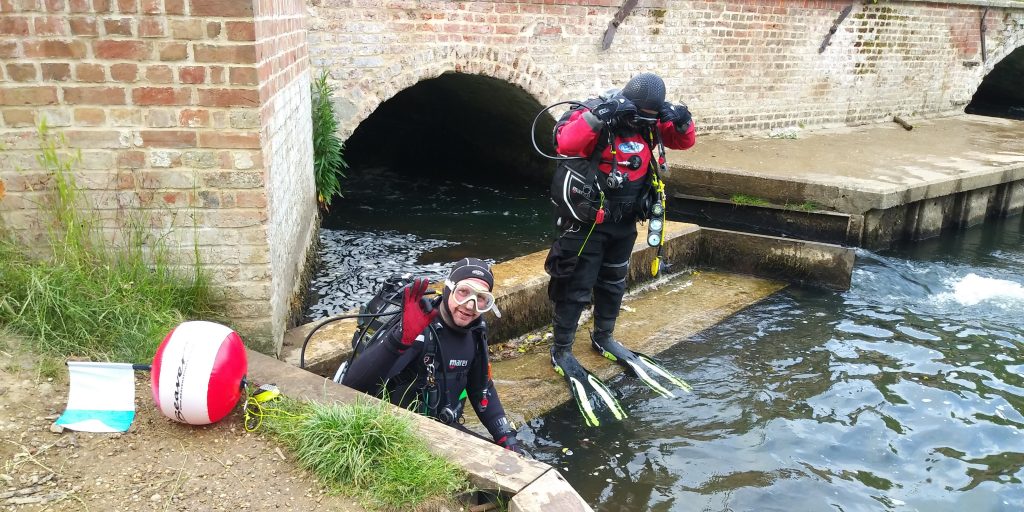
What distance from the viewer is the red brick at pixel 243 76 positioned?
11.4ft

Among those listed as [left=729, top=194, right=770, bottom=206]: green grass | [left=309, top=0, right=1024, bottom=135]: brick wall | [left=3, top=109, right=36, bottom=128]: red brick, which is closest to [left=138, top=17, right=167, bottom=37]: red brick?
[left=3, top=109, right=36, bottom=128]: red brick

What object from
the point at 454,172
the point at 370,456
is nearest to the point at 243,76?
the point at 370,456

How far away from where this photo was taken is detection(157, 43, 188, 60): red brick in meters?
3.40

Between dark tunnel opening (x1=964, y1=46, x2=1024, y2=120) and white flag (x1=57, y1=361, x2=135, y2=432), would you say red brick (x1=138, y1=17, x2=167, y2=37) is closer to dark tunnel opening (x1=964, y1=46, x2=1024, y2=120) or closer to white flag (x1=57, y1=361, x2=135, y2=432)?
white flag (x1=57, y1=361, x2=135, y2=432)

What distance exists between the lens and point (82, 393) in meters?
2.99

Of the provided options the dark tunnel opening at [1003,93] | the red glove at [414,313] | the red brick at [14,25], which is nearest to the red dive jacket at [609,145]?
the red glove at [414,313]

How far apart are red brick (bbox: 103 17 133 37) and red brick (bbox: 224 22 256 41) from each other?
0.42 metres

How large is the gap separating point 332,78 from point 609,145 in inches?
176

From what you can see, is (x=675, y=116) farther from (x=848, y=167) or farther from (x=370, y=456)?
(x=848, y=167)

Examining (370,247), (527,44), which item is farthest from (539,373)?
(527,44)

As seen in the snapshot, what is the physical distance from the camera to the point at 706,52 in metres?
11.7

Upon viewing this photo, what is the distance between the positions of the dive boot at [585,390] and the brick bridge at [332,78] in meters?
1.87

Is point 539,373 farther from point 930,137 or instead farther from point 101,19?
point 930,137

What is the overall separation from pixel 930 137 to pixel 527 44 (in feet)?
28.2
